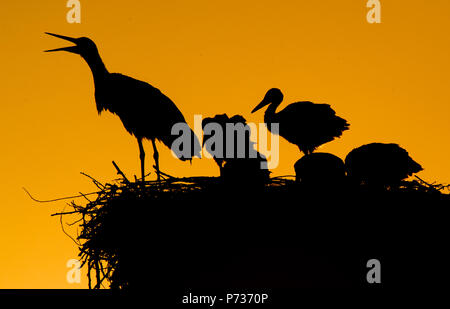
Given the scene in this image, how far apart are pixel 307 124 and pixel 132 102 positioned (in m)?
2.62

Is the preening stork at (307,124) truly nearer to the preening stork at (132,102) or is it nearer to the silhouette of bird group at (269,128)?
the silhouette of bird group at (269,128)

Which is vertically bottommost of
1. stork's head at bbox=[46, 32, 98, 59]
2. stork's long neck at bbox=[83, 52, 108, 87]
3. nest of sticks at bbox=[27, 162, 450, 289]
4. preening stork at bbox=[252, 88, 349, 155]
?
nest of sticks at bbox=[27, 162, 450, 289]

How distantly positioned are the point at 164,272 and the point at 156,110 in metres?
4.22

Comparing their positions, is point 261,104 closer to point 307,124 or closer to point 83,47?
point 307,124

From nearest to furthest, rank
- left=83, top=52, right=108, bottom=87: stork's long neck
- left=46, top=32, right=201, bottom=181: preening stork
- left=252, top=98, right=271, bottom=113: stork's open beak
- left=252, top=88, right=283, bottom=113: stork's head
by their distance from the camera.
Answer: left=46, top=32, right=201, bottom=181: preening stork
left=83, top=52, right=108, bottom=87: stork's long neck
left=252, top=88, right=283, bottom=113: stork's head
left=252, top=98, right=271, bottom=113: stork's open beak

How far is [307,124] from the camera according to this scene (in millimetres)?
10844

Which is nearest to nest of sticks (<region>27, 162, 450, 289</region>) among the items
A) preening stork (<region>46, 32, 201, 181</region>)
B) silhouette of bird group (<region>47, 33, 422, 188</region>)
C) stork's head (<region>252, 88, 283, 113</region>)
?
silhouette of bird group (<region>47, 33, 422, 188</region>)

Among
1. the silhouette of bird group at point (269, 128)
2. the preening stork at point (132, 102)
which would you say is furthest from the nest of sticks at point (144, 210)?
the preening stork at point (132, 102)

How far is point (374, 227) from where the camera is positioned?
5.40 meters

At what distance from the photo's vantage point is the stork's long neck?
950 centimetres

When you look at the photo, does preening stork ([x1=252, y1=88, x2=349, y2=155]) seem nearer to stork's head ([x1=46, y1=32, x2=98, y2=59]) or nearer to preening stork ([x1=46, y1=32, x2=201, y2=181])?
preening stork ([x1=46, y1=32, x2=201, y2=181])
